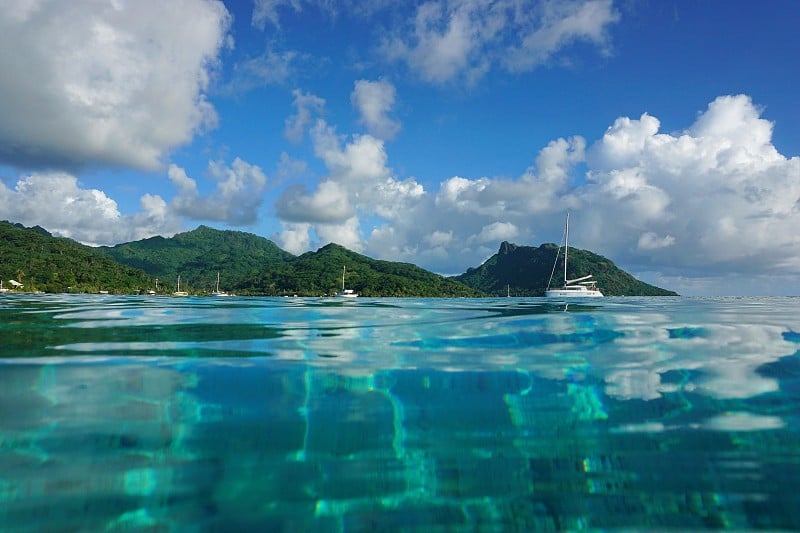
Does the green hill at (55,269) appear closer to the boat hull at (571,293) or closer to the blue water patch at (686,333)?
the blue water patch at (686,333)

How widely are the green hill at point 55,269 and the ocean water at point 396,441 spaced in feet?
268

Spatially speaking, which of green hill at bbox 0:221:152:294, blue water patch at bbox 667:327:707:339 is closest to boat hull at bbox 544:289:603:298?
blue water patch at bbox 667:327:707:339

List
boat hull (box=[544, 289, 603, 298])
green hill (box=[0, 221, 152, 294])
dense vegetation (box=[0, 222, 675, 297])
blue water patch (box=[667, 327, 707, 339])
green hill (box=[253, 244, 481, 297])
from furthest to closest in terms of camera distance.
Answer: green hill (box=[253, 244, 481, 297])
boat hull (box=[544, 289, 603, 298])
dense vegetation (box=[0, 222, 675, 297])
green hill (box=[0, 221, 152, 294])
blue water patch (box=[667, 327, 707, 339])

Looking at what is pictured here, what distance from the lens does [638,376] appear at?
22.7ft

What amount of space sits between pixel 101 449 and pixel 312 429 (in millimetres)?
2070

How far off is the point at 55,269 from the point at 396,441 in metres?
107

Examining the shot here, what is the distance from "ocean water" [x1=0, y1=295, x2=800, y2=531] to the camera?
363 centimetres

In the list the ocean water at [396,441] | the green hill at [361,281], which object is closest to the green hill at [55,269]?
the green hill at [361,281]

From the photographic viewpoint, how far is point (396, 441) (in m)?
4.79

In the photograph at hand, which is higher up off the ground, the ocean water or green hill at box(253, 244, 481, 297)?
green hill at box(253, 244, 481, 297)

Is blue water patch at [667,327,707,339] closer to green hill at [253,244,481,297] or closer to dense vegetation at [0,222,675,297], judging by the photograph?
dense vegetation at [0,222,675,297]

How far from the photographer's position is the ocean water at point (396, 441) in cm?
363

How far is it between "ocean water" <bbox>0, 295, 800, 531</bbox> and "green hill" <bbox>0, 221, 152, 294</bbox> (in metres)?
81.7

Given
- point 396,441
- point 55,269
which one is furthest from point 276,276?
point 396,441
